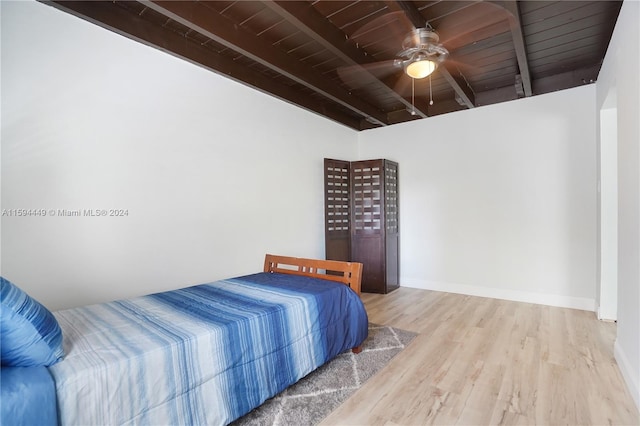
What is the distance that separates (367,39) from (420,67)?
1.89 ft

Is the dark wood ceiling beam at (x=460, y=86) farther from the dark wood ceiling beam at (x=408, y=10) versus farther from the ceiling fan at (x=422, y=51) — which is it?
the dark wood ceiling beam at (x=408, y=10)

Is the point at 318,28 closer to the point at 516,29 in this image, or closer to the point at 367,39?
the point at 367,39

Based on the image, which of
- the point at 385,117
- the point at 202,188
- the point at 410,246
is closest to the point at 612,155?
the point at 410,246

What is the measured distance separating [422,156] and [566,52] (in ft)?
6.04

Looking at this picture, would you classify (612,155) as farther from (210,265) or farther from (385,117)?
(210,265)

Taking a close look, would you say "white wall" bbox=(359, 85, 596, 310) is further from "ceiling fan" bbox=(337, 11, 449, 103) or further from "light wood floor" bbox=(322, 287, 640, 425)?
"ceiling fan" bbox=(337, 11, 449, 103)

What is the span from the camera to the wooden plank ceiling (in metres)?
2.24

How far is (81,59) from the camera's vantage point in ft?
7.08

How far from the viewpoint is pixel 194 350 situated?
4.46 feet

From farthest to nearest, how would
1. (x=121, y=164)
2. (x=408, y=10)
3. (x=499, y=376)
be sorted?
(x=121, y=164)
(x=408, y=10)
(x=499, y=376)

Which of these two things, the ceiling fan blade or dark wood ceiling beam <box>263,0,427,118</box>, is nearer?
dark wood ceiling beam <box>263,0,427,118</box>

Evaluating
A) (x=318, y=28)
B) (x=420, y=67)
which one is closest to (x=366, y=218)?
(x=420, y=67)

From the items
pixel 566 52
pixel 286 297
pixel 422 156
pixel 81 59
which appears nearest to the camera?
pixel 286 297

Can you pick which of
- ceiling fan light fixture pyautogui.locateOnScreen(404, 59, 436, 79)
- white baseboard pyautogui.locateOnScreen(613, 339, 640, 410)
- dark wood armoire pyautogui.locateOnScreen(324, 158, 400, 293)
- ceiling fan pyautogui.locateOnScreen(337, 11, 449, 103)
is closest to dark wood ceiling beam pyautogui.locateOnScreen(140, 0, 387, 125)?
ceiling fan pyautogui.locateOnScreen(337, 11, 449, 103)
